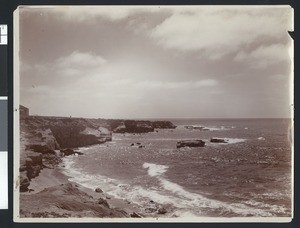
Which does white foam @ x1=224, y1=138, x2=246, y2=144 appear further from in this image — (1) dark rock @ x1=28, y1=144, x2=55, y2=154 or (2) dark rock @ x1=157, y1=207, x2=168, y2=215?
(1) dark rock @ x1=28, y1=144, x2=55, y2=154

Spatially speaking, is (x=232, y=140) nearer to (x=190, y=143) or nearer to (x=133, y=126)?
(x=190, y=143)

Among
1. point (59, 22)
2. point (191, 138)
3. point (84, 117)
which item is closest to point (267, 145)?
point (191, 138)

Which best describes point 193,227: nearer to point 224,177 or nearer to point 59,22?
Result: point 224,177

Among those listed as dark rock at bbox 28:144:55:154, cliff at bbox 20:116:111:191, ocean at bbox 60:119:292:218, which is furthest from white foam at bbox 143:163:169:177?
dark rock at bbox 28:144:55:154

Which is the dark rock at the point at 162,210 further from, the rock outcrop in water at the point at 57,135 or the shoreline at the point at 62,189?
the rock outcrop in water at the point at 57,135

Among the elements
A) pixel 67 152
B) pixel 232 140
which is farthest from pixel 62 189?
pixel 232 140

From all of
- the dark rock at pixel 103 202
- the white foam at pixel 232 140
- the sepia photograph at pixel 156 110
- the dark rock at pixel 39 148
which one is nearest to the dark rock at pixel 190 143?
the sepia photograph at pixel 156 110
